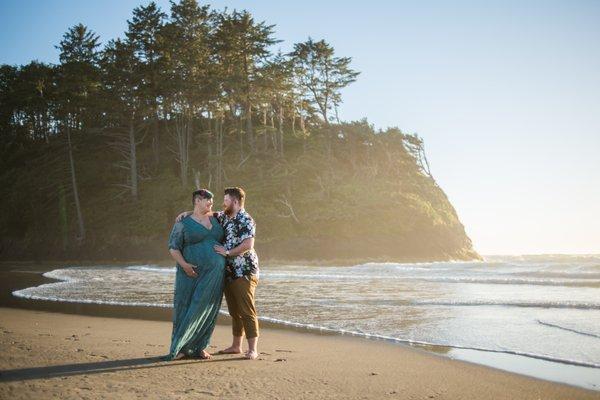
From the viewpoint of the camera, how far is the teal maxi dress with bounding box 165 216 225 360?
643cm

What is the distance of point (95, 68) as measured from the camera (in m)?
43.6

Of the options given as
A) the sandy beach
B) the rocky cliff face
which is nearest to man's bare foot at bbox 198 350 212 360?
the sandy beach

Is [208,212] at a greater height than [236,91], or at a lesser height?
lesser

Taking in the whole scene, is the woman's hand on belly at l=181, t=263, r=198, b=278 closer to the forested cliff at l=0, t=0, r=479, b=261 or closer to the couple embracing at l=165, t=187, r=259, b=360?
the couple embracing at l=165, t=187, r=259, b=360

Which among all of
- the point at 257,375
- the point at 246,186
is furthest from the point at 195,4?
the point at 257,375

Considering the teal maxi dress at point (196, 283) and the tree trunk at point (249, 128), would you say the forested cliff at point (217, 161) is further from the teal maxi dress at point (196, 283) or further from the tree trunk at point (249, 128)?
the teal maxi dress at point (196, 283)

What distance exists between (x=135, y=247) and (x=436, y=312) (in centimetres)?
3046

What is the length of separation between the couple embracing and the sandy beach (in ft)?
1.13

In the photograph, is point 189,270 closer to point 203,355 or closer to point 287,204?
point 203,355

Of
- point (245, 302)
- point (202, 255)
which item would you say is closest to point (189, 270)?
point (202, 255)

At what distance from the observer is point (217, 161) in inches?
1566

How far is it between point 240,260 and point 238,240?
0.91 feet

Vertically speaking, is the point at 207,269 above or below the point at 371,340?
above

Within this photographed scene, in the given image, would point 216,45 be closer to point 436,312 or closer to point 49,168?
point 49,168
